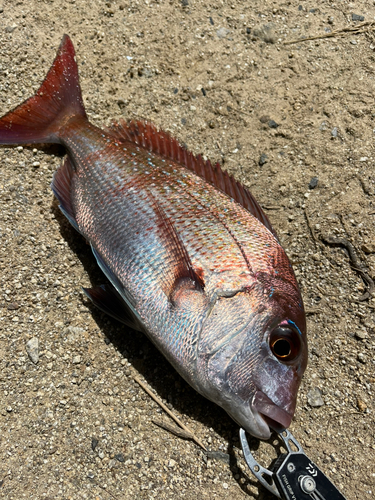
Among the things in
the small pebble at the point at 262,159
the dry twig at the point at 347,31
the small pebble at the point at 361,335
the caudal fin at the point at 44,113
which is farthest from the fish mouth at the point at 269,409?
the dry twig at the point at 347,31

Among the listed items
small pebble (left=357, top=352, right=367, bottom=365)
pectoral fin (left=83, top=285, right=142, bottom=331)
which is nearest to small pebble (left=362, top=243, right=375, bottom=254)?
small pebble (left=357, top=352, right=367, bottom=365)

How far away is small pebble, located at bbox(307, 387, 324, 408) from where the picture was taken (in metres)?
1.98

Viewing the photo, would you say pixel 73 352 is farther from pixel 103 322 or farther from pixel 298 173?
pixel 298 173

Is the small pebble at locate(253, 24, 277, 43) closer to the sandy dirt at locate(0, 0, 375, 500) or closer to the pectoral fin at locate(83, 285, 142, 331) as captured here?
the sandy dirt at locate(0, 0, 375, 500)

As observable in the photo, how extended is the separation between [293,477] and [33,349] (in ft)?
4.72

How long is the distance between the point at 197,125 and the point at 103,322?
1395 millimetres

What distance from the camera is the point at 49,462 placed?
6.02 feet

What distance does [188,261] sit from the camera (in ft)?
5.60

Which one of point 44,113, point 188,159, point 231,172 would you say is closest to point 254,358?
point 188,159

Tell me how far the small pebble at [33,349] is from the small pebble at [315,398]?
1.48 meters

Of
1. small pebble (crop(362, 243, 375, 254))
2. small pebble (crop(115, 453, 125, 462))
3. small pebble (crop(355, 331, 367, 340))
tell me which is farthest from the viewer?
small pebble (crop(362, 243, 375, 254))

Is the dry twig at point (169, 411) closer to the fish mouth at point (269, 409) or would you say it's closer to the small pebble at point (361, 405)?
the fish mouth at point (269, 409)

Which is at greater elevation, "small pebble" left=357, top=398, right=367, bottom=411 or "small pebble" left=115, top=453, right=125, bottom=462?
"small pebble" left=115, top=453, right=125, bottom=462

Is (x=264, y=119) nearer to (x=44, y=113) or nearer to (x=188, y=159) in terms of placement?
(x=188, y=159)
